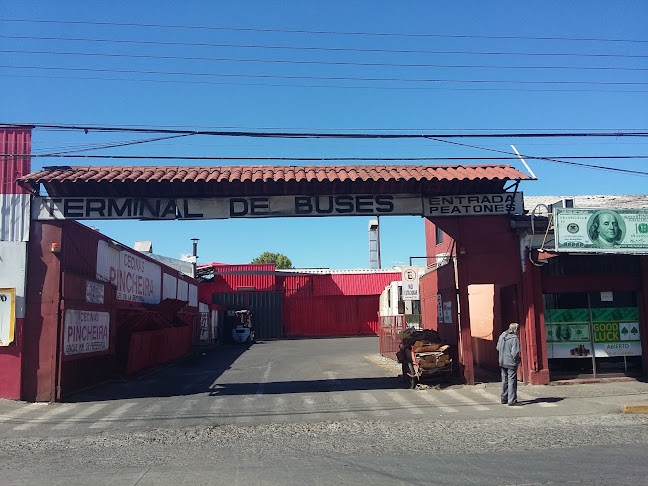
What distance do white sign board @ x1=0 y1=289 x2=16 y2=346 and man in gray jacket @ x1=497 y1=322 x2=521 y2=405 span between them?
11.0 meters

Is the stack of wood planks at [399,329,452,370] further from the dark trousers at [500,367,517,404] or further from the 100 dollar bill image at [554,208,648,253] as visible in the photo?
the 100 dollar bill image at [554,208,648,253]

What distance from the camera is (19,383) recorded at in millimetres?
12570

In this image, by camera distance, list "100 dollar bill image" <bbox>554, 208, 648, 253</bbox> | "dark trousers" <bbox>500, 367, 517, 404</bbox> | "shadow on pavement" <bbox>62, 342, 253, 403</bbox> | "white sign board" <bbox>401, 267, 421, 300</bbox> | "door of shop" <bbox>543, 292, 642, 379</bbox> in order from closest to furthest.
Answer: "dark trousers" <bbox>500, 367, 517, 404</bbox>
"100 dollar bill image" <bbox>554, 208, 648, 253</bbox>
"shadow on pavement" <bbox>62, 342, 253, 403</bbox>
"door of shop" <bbox>543, 292, 642, 379</bbox>
"white sign board" <bbox>401, 267, 421, 300</bbox>

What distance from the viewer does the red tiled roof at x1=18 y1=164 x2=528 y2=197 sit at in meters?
12.8

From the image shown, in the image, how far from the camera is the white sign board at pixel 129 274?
17.0 metres

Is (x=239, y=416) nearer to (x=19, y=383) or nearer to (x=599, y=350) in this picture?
(x=19, y=383)

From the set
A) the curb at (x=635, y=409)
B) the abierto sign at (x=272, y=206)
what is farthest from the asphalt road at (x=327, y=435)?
the abierto sign at (x=272, y=206)

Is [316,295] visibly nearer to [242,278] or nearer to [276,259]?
[242,278]

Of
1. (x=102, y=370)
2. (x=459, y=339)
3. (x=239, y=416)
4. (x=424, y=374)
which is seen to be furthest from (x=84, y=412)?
(x=459, y=339)

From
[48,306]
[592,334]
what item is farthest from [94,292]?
[592,334]

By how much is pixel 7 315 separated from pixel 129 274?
746cm

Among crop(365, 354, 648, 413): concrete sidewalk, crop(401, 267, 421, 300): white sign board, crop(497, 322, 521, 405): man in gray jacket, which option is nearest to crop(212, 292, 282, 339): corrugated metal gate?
crop(401, 267, 421, 300): white sign board

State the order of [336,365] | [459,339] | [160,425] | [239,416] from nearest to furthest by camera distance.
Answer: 1. [160,425]
2. [239,416]
3. [459,339]
4. [336,365]

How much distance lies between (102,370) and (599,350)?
13947 millimetres
